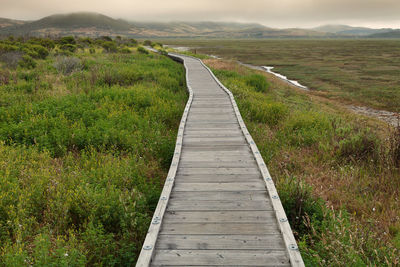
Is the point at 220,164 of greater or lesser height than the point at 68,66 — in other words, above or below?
below

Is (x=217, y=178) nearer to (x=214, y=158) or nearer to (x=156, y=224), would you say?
(x=214, y=158)

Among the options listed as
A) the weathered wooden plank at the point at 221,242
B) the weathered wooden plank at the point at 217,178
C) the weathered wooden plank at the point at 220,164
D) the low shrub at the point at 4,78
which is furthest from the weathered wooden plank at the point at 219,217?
the low shrub at the point at 4,78

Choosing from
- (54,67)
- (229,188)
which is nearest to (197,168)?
(229,188)

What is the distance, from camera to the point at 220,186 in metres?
4.09

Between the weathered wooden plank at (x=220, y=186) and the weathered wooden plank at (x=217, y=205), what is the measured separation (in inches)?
12.3

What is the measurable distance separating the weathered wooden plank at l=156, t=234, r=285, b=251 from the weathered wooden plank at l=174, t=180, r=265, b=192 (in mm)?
1042

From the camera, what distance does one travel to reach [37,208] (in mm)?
4012

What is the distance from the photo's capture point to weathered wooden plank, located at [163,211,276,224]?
10.8 feet

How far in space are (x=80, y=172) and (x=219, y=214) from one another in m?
2.82

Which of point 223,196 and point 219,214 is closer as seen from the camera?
point 219,214

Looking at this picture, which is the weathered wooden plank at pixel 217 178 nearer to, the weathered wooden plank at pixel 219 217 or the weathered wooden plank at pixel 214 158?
the weathered wooden plank at pixel 214 158

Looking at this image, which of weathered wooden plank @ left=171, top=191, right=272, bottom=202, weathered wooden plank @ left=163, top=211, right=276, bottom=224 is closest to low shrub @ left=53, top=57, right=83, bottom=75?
weathered wooden plank @ left=171, top=191, right=272, bottom=202

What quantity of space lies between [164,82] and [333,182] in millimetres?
10458

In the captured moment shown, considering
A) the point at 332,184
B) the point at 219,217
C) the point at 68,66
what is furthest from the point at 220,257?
the point at 68,66
